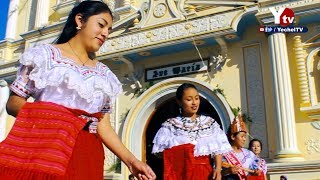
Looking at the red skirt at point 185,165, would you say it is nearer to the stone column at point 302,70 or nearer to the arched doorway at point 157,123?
the stone column at point 302,70

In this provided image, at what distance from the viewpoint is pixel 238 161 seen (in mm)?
3914

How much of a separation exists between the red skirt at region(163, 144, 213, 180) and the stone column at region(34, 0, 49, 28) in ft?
27.8

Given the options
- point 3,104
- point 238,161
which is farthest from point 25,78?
point 3,104

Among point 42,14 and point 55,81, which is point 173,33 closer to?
point 42,14

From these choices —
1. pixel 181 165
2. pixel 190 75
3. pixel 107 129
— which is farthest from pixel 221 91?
pixel 107 129

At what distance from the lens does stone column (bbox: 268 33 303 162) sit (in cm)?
638

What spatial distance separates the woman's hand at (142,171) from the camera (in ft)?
5.25

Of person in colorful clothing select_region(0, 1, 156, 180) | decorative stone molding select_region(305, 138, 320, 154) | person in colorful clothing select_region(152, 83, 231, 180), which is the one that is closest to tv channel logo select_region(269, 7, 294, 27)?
decorative stone molding select_region(305, 138, 320, 154)

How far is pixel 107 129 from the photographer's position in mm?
1754

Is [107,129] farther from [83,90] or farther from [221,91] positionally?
[221,91]

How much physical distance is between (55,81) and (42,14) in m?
10.0

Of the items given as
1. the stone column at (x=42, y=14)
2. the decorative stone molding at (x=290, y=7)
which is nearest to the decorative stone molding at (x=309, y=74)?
the decorative stone molding at (x=290, y=7)

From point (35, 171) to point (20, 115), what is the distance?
0.78 feet

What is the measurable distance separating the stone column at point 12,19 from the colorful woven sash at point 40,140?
10739 millimetres
